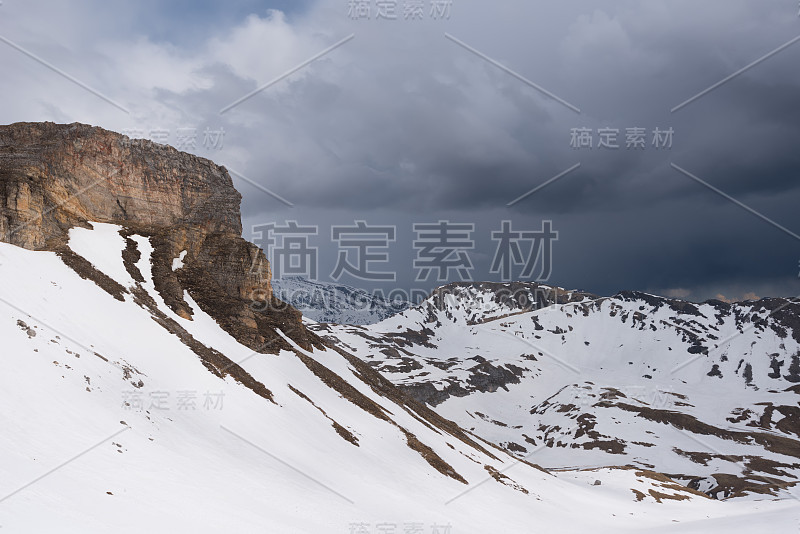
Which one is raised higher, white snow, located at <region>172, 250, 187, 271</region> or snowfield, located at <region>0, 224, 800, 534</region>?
white snow, located at <region>172, 250, 187, 271</region>

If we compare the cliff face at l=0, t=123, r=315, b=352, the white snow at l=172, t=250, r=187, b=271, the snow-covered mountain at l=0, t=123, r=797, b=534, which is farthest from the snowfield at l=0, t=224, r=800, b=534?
the white snow at l=172, t=250, r=187, b=271

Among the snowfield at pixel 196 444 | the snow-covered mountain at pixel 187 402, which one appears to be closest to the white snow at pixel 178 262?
the snow-covered mountain at pixel 187 402

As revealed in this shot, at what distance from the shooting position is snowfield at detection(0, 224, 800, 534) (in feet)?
58.9

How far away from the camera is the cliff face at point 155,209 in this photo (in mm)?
43812

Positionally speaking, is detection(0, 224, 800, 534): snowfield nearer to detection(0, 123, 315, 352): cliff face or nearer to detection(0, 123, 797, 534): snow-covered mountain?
detection(0, 123, 797, 534): snow-covered mountain

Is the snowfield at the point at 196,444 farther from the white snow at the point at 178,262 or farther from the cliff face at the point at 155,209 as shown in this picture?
the white snow at the point at 178,262

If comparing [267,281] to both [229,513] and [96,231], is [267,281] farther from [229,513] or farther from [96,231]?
[229,513]

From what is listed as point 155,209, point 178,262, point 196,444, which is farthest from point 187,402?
point 155,209

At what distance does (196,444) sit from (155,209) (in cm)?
4329

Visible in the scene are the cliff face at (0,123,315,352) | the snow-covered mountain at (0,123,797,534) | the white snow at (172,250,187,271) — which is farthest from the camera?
the white snow at (172,250,187,271)

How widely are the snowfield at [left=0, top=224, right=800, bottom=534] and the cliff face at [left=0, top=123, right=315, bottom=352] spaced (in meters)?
2.69

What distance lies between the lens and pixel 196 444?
26562 millimetres

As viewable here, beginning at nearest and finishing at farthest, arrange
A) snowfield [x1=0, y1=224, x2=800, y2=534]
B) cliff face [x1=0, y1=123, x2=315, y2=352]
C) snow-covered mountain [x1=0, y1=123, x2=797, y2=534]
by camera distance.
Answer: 1. snowfield [x1=0, y1=224, x2=800, y2=534]
2. snow-covered mountain [x1=0, y1=123, x2=797, y2=534]
3. cliff face [x1=0, y1=123, x2=315, y2=352]

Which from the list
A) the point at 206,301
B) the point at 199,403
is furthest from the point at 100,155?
the point at 199,403
